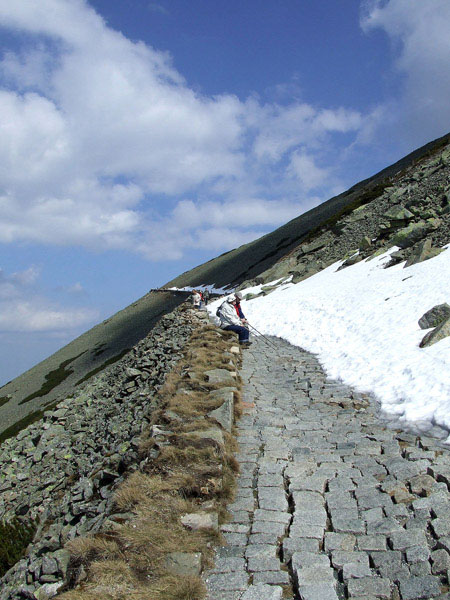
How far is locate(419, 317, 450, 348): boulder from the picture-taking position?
12.2 meters

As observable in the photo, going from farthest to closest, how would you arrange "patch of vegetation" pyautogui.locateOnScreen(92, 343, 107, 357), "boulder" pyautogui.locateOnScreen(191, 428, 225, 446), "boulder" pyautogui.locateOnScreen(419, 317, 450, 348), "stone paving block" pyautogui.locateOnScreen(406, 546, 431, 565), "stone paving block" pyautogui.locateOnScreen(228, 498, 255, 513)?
1. "patch of vegetation" pyautogui.locateOnScreen(92, 343, 107, 357)
2. "boulder" pyautogui.locateOnScreen(419, 317, 450, 348)
3. "boulder" pyautogui.locateOnScreen(191, 428, 225, 446)
4. "stone paving block" pyautogui.locateOnScreen(228, 498, 255, 513)
5. "stone paving block" pyautogui.locateOnScreen(406, 546, 431, 565)

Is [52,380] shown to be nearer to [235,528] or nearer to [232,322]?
[232,322]

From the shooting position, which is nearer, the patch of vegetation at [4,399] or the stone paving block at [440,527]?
the stone paving block at [440,527]

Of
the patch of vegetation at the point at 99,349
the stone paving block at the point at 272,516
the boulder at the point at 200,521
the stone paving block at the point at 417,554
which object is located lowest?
the stone paving block at the point at 417,554

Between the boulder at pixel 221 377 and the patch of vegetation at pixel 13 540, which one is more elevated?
the boulder at pixel 221 377

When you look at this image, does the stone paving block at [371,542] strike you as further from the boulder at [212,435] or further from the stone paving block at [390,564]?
the boulder at [212,435]

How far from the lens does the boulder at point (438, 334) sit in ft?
40.0

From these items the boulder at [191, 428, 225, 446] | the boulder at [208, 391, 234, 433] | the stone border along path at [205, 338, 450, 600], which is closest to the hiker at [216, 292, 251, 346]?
the stone border along path at [205, 338, 450, 600]

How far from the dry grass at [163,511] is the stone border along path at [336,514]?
320 millimetres

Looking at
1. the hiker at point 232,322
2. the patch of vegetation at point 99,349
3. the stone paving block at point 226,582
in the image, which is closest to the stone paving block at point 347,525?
the stone paving block at point 226,582

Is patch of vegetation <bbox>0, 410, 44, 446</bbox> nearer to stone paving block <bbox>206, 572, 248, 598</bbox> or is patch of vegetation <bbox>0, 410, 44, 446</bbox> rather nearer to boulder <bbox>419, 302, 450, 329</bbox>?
boulder <bbox>419, 302, 450, 329</bbox>

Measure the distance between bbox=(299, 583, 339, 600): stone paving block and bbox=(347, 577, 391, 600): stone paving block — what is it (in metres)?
0.18

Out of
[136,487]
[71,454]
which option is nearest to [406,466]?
[136,487]

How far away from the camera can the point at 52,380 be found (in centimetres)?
6281
